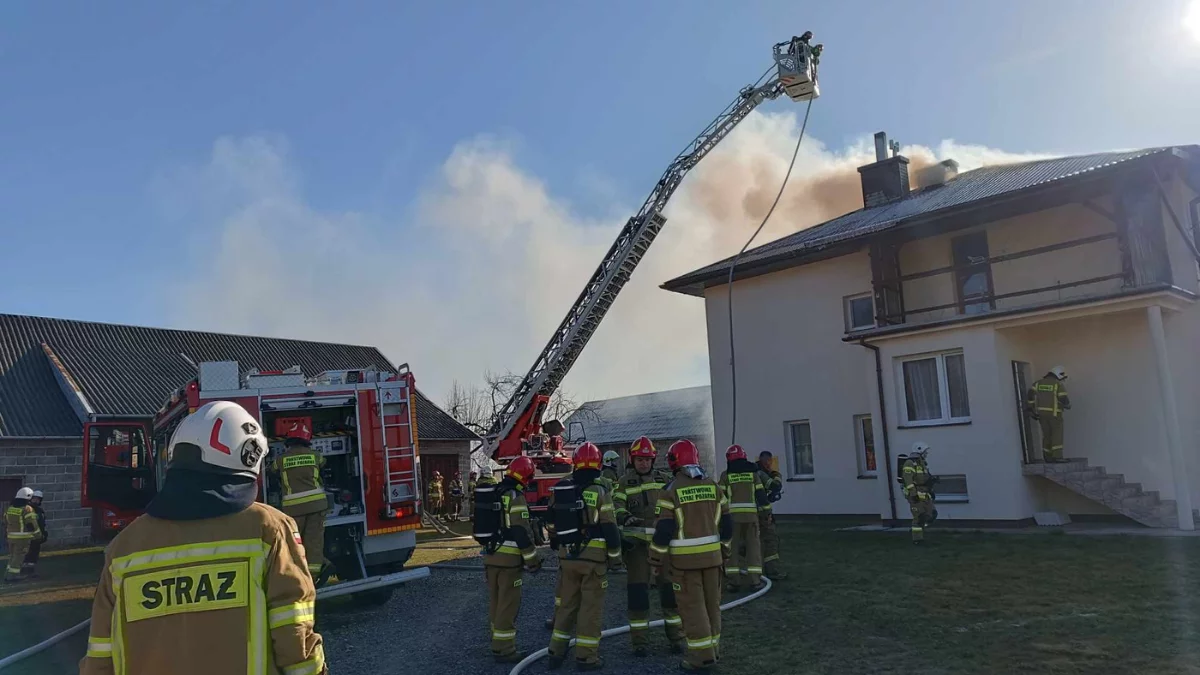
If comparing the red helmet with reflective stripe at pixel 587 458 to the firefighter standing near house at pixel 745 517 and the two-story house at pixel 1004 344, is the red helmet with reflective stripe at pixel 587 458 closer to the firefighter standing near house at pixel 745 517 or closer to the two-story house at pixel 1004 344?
the firefighter standing near house at pixel 745 517

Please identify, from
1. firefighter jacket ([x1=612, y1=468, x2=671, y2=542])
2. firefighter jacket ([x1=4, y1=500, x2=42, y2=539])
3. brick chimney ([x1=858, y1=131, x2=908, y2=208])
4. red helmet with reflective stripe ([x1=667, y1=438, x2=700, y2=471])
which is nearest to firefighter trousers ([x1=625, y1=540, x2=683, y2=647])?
firefighter jacket ([x1=612, y1=468, x2=671, y2=542])

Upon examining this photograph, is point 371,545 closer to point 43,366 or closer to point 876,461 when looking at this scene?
point 876,461

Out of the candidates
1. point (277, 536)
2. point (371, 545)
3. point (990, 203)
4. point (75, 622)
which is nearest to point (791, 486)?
point (990, 203)

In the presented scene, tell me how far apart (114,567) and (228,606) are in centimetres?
42

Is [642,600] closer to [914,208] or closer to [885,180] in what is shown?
[914,208]

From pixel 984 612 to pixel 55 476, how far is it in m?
20.9

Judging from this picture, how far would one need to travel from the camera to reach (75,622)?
9867mm

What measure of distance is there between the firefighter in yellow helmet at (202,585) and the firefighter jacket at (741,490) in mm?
7185

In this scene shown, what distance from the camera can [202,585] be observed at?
2.79 m

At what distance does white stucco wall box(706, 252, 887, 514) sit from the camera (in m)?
16.6

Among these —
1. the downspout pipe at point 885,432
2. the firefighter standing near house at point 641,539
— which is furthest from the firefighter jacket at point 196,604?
the downspout pipe at point 885,432

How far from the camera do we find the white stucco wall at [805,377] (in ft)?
54.3

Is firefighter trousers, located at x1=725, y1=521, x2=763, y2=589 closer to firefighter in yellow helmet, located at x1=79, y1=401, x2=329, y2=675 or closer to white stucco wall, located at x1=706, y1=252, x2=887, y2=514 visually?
white stucco wall, located at x1=706, y1=252, x2=887, y2=514

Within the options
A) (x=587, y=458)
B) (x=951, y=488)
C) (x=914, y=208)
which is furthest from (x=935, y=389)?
(x=587, y=458)
